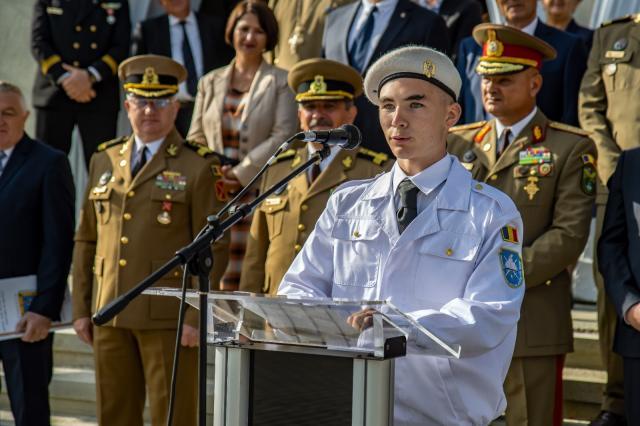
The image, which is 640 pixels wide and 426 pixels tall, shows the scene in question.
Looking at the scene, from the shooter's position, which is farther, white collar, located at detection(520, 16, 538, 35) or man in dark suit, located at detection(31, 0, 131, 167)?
man in dark suit, located at detection(31, 0, 131, 167)

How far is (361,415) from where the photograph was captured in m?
2.68

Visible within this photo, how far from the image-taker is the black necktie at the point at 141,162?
18.8ft

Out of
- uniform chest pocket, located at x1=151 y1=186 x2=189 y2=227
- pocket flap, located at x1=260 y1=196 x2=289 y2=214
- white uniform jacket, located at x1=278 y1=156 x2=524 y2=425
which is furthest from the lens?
uniform chest pocket, located at x1=151 y1=186 x2=189 y2=227

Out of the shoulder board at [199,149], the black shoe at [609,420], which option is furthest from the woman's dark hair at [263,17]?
the black shoe at [609,420]

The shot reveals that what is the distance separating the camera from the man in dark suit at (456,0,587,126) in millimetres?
5816

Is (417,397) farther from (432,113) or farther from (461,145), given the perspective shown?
→ (461,145)

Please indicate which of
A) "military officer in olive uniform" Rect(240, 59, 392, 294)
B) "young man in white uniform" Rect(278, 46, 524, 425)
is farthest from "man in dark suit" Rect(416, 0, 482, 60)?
"young man in white uniform" Rect(278, 46, 524, 425)

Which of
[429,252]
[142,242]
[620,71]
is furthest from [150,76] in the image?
[429,252]

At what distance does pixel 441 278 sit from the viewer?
3.11m

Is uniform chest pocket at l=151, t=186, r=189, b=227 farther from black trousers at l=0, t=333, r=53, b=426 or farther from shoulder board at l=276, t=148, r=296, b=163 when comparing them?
black trousers at l=0, t=333, r=53, b=426

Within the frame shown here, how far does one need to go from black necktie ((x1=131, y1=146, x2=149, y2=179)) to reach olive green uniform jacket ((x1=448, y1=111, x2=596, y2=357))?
5.73 feet

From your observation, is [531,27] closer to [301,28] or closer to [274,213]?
[301,28]

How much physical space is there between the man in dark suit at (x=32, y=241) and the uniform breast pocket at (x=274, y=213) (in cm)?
123

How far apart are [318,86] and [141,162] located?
1.06m
